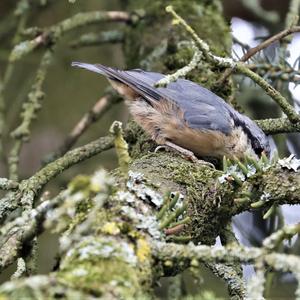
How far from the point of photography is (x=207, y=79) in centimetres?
267

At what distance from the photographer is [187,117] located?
111 inches

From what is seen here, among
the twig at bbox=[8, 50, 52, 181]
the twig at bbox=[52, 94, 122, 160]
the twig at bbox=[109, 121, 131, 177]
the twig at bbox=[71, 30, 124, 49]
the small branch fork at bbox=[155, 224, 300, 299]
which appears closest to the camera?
the small branch fork at bbox=[155, 224, 300, 299]

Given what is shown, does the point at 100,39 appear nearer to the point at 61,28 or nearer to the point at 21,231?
the point at 61,28

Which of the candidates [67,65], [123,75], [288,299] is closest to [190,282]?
[288,299]

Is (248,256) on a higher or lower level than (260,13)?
lower

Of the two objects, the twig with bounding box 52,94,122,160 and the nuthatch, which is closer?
the nuthatch

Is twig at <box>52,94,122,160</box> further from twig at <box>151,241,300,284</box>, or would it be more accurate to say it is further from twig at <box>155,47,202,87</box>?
twig at <box>151,241,300,284</box>

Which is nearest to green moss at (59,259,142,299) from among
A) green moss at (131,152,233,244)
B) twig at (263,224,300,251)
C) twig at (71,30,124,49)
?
twig at (263,224,300,251)

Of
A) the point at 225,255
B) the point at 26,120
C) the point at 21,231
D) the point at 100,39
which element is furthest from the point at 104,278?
the point at 100,39

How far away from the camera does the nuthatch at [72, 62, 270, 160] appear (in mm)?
2605

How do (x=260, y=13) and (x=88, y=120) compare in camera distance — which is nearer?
(x=88, y=120)

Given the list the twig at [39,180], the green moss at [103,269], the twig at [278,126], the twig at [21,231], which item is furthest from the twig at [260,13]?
the green moss at [103,269]

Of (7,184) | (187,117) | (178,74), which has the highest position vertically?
(187,117)

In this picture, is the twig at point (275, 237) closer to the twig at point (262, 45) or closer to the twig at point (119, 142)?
the twig at point (119, 142)
